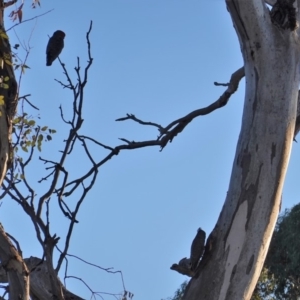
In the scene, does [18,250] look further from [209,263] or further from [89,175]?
[209,263]

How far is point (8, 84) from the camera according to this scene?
298 centimetres

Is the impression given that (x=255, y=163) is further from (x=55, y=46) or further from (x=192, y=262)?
(x=55, y=46)

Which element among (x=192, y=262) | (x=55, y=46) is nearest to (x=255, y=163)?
(x=192, y=262)

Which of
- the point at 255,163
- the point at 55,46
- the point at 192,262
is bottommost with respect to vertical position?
the point at 192,262

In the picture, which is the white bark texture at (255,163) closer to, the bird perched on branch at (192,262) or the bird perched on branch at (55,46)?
the bird perched on branch at (192,262)

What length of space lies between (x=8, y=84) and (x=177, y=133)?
28.1 inches

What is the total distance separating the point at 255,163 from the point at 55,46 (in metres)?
1.58

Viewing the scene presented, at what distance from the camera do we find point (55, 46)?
143 inches

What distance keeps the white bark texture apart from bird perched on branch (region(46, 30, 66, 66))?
4.17ft

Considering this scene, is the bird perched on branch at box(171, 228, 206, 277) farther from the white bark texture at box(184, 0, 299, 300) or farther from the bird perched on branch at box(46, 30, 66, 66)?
the bird perched on branch at box(46, 30, 66, 66)

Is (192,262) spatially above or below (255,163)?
below

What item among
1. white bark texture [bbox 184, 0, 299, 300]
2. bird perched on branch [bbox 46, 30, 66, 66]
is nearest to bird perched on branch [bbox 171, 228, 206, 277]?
white bark texture [bbox 184, 0, 299, 300]

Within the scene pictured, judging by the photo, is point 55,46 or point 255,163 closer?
point 255,163

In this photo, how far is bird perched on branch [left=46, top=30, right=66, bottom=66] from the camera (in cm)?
362
